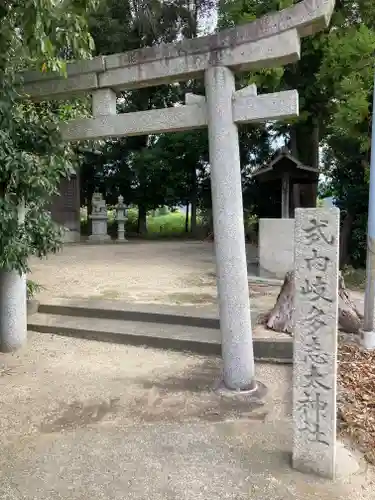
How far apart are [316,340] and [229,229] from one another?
1408 mm

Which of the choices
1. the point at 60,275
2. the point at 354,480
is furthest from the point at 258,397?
the point at 60,275

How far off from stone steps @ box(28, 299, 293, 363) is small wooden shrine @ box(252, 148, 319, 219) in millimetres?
6176

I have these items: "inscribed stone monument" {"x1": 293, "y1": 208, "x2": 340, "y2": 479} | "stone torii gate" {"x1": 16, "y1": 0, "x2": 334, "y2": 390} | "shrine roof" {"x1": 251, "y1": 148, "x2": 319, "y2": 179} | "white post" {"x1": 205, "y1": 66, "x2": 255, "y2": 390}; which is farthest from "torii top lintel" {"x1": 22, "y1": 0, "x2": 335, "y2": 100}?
"shrine roof" {"x1": 251, "y1": 148, "x2": 319, "y2": 179}

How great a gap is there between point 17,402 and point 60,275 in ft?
15.3

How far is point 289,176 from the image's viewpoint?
11109 mm

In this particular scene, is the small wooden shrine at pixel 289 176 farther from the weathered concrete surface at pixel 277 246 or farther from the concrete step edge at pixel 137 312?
the concrete step edge at pixel 137 312

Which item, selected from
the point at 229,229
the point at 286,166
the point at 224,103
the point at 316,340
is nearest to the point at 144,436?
the point at 316,340

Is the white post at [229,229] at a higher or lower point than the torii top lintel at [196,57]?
lower

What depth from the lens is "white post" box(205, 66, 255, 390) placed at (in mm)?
3617

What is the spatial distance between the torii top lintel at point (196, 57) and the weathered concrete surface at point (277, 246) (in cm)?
496

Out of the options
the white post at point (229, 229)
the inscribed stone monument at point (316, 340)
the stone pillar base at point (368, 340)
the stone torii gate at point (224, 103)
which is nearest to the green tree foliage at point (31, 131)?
the stone torii gate at point (224, 103)

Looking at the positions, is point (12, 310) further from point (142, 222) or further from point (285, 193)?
point (142, 222)

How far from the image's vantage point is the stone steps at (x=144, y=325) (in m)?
4.66

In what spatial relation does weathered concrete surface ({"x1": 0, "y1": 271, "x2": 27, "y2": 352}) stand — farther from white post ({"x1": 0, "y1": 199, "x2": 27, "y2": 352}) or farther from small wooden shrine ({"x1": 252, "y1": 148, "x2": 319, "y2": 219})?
small wooden shrine ({"x1": 252, "y1": 148, "x2": 319, "y2": 219})
